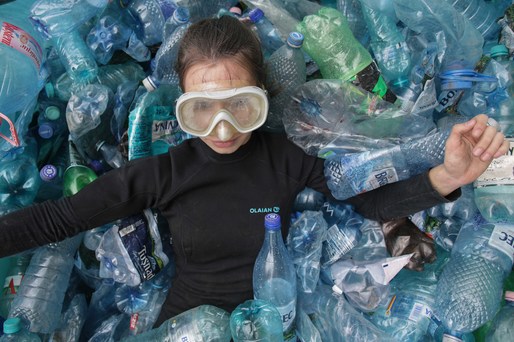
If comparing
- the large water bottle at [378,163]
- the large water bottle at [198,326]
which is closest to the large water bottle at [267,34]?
the large water bottle at [378,163]

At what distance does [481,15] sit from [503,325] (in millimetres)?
1672

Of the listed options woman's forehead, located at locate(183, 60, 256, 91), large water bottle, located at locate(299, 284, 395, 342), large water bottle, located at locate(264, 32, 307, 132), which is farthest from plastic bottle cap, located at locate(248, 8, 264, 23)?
large water bottle, located at locate(299, 284, 395, 342)

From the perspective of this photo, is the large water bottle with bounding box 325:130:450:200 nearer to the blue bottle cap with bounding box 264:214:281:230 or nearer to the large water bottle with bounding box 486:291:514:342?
the blue bottle cap with bounding box 264:214:281:230

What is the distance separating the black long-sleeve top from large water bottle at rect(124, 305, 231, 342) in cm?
7

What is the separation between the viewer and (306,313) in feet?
6.01

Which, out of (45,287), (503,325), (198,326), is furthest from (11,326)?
(503,325)

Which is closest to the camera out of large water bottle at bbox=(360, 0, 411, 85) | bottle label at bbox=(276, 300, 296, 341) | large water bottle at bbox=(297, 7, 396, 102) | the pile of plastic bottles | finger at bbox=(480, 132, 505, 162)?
finger at bbox=(480, 132, 505, 162)

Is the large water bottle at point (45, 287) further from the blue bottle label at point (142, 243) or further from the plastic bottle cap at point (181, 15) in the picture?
the plastic bottle cap at point (181, 15)

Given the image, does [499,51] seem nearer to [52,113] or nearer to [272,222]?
[272,222]

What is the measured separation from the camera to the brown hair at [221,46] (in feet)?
5.00

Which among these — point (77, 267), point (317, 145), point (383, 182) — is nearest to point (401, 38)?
point (317, 145)

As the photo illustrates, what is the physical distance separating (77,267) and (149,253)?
0.48m

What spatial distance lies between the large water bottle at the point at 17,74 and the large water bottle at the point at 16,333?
0.72 m

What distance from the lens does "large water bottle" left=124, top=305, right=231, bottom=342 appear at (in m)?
1.58
